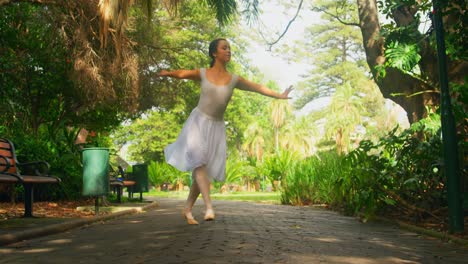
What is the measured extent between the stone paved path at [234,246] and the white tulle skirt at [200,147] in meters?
0.74

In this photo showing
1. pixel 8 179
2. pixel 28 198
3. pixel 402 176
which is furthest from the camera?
pixel 28 198

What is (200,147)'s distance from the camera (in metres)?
7.36

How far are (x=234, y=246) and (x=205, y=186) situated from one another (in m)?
2.00

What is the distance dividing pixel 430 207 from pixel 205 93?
3.51 metres

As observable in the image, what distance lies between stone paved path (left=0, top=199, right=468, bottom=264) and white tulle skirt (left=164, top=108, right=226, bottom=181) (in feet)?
2.44

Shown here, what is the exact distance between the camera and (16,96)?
14070 mm

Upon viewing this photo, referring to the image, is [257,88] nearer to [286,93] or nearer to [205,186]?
[286,93]

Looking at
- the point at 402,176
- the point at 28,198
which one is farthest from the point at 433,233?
the point at 28,198

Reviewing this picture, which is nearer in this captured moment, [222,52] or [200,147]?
[200,147]

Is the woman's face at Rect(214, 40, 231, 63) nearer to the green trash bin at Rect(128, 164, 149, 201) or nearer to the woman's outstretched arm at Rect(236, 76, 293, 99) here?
the woman's outstretched arm at Rect(236, 76, 293, 99)

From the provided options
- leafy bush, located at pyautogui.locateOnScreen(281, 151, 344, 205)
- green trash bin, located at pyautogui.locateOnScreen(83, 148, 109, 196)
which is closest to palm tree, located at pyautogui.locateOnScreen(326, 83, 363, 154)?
leafy bush, located at pyautogui.locateOnScreen(281, 151, 344, 205)

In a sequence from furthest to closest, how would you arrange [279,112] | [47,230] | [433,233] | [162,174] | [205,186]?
[279,112] → [162,174] → [205,186] → [47,230] → [433,233]

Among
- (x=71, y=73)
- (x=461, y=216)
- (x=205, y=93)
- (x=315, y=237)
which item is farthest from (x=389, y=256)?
(x=71, y=73)

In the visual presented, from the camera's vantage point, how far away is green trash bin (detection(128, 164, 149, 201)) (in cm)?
1719
